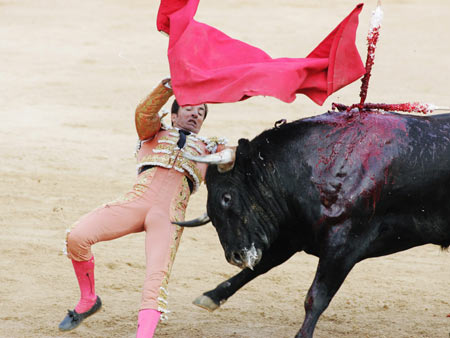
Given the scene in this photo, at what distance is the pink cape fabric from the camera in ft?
14.2

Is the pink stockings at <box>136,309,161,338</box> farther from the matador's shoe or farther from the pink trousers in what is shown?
the matador's shoe

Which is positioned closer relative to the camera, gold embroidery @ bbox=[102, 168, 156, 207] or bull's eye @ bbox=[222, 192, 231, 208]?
bull's eye @ bbox=[222, 192, 231, 208]

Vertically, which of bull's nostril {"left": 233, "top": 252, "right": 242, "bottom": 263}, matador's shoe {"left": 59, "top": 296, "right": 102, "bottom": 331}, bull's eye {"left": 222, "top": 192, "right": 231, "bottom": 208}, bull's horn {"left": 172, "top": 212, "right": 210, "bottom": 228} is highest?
bull's eye {"left": 222, "top": 192, "right": 231, "bottom": 208}

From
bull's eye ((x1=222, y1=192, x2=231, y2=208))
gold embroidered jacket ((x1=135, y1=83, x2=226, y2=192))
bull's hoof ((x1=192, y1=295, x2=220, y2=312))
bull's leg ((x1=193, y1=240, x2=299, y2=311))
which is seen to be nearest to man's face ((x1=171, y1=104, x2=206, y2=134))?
gold embroidered jacket ((x1=135, y1=83, x2=226, y2=192))

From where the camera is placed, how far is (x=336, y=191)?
13.9ft

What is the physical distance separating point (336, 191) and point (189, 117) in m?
1.07

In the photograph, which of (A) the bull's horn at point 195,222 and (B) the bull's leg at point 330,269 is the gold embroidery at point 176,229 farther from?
(B) the bull's leg at point 330,269

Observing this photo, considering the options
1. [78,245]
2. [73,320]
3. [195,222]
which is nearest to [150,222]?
[195,222]

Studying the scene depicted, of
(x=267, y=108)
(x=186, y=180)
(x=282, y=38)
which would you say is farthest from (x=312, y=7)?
(x=186, y=180)

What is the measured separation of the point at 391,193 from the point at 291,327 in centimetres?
147

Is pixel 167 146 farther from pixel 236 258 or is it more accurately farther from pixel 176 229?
pixel 236 258

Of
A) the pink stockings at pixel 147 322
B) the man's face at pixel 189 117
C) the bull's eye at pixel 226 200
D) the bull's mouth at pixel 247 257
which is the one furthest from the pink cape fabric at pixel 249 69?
the pink stockings at pixel 147 322

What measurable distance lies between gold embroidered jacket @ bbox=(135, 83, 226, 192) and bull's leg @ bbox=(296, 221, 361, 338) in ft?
3.15

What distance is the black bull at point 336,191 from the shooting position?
14.0 feet
